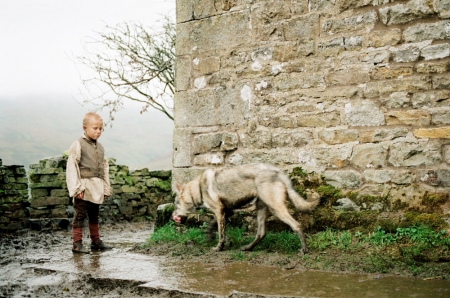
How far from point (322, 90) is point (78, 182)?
3.02 metres

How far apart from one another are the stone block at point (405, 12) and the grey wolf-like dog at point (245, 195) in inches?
78.3

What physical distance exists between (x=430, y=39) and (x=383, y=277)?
97.3 inches

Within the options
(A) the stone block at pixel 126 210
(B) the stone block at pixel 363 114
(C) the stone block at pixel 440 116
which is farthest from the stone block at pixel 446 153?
(A) the stone block at pixel 126 210

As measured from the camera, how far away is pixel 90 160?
5.12 meters

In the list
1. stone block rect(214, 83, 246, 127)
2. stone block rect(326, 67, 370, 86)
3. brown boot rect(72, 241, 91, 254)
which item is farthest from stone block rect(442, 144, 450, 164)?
brown boot rect(72, 241, 91, 254)

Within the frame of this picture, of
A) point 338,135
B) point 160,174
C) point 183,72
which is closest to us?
point 338,135

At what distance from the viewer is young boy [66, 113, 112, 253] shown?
4977mm

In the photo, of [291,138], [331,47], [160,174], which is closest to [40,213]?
[160,174]

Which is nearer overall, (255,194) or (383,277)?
(383,277)

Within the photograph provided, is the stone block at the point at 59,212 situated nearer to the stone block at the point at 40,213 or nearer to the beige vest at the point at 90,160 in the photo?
the stone block at the point at 40,213

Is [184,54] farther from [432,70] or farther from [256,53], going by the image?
[432,70]

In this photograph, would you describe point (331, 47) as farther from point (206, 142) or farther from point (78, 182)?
point (78, 182)

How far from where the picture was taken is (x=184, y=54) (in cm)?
573

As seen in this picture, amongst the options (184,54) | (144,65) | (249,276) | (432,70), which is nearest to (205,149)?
(184,54)
